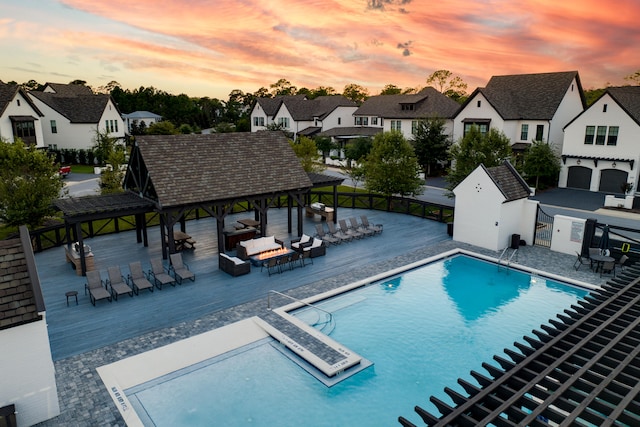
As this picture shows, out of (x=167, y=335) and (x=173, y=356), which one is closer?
(x=173, y=356)

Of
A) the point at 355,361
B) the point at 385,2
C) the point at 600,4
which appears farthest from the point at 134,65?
the point at 355,361

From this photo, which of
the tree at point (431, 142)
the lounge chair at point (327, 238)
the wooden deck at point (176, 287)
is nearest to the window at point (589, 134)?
the tree at point (431, 142)

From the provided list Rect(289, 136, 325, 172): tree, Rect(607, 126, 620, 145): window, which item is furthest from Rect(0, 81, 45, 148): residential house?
Rect(607, 126, 620, 145): window

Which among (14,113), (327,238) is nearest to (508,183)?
(327,238)

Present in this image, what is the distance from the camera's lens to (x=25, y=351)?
9.86 metres

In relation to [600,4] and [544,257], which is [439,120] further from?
[544,257]

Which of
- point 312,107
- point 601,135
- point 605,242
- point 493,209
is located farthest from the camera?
point 312,107

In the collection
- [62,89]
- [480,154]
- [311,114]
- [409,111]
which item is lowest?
[480,154]

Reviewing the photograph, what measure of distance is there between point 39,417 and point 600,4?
3266cm

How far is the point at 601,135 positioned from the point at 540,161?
5.39m

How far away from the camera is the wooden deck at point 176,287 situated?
14.4m

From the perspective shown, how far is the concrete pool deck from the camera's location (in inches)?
413

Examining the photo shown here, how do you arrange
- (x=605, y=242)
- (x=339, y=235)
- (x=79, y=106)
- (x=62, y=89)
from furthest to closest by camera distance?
(x=62, y=89)
(x=79, y=106)
(x=339, y=235)
(x=605, y=242)

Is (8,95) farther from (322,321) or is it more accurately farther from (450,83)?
(450,83)
